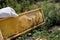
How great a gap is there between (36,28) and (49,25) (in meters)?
0.54

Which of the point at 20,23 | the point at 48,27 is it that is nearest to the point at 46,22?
the point at 48,27

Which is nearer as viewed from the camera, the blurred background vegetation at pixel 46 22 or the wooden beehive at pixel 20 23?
Result: the wooden beehive at pixel 20 23

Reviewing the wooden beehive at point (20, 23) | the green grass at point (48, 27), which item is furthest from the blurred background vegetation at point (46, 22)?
the wooden beehive at point (20, 23)

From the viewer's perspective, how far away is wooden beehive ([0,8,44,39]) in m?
4.77

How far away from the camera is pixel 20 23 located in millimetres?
5195

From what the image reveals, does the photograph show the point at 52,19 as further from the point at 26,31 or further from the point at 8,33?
the point at 8,33

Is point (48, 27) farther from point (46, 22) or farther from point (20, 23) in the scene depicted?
point (20, 23)

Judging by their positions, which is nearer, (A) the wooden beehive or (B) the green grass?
(A) the wooden beehive

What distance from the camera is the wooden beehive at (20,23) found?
4.77 metres

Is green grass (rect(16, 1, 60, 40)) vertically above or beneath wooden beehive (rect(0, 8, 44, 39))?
beneath

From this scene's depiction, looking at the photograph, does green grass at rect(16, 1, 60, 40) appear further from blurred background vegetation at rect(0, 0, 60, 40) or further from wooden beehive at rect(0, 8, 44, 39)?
wooden beehive at rect(0, 8, 44, 39)

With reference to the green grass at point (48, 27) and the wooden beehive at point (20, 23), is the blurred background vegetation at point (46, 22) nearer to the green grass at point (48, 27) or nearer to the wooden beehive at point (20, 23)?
the green grass at point (48, 27)

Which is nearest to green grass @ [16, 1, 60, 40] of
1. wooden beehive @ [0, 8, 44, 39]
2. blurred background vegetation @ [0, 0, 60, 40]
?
blurred background vegetation @ [0, 0, 60, 40]

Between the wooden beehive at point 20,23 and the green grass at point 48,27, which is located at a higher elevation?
the wooden beehive at point 20,23
